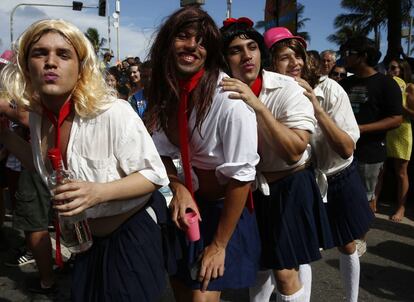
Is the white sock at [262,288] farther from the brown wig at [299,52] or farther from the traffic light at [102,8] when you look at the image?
the traffic light at [102,8]

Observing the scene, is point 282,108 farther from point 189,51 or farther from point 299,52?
point 299,52

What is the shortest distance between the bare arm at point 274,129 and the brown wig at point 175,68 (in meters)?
0.09

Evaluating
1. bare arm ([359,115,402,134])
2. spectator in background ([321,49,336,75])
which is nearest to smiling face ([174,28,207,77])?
bare arm ([359,115,402,134])

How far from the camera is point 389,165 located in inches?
215

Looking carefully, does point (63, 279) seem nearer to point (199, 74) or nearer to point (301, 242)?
point (301, 242)

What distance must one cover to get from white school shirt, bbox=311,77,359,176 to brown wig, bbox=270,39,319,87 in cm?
5

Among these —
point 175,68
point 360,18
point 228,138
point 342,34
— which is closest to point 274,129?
point 228,138

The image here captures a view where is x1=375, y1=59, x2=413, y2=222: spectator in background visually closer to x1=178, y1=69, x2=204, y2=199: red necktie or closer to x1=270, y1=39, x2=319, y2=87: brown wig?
x1=270, y1=39, x2=319, y2=87: brown wig

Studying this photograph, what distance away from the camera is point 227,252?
1.67m

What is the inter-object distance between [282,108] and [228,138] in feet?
1.28

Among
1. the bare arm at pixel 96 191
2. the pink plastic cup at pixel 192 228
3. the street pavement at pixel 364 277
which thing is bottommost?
the street pavement at pixel 364 277

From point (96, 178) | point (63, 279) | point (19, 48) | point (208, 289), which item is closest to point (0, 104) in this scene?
point (19, 48)

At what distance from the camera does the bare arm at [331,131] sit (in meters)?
1.88

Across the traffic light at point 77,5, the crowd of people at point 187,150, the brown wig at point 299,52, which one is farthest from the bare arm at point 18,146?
the traffic light at point 77,5
